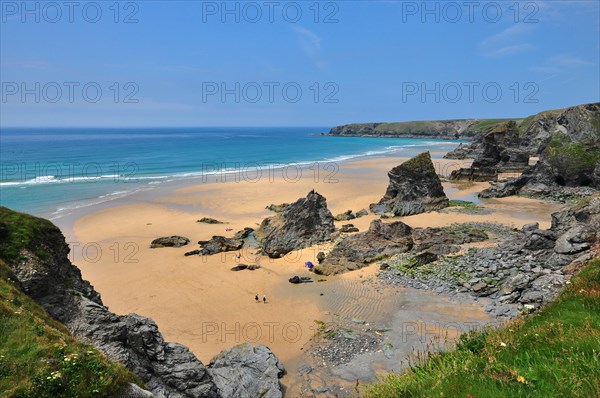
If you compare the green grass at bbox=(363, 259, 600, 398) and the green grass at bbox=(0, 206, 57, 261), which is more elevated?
the green grass at bbox=(0, 206, 57, 261)

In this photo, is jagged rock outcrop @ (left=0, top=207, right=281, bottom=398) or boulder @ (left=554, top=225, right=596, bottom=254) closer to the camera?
jagged rock outcrop @ (left=0, top=207, right=281, bottom=398)

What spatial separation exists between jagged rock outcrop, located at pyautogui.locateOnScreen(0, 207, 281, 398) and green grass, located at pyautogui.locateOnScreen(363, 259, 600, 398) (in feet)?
21.0

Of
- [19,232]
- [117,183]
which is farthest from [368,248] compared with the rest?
[117,183]

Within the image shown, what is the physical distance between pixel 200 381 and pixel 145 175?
68719mm

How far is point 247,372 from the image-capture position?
42.2 feet

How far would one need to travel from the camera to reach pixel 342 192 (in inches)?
2128

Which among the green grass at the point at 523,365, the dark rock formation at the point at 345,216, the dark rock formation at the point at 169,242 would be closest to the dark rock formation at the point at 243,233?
the dark rock formation at the point at 169,242

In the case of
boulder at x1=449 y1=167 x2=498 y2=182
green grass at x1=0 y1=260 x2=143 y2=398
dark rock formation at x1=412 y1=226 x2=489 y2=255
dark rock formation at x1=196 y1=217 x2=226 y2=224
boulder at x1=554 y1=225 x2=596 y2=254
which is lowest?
dark rock formation at x1=196 y1=217 x2=226 y2=224

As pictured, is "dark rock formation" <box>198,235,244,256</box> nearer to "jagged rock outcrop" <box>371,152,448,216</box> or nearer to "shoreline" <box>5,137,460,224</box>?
"jagged rock outcrop" <box>371,152,448,216</box>

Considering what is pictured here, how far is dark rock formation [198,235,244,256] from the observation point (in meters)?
28.4

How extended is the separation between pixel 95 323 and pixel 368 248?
18.9 m

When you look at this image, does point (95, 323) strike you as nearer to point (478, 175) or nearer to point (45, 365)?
point (45, 365)

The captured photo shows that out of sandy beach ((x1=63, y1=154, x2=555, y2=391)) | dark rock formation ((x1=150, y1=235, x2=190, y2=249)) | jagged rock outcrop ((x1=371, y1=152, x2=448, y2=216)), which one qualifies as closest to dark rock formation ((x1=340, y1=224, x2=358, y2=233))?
sandy beach ((x1=63, y1=154, x2=555, y2=391))

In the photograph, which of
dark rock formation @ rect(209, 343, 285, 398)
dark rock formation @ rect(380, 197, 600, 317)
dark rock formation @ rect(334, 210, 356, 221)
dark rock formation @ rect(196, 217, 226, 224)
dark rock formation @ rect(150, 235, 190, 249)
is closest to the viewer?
dark rock formation @ rect(209, 343, 285, 398)
